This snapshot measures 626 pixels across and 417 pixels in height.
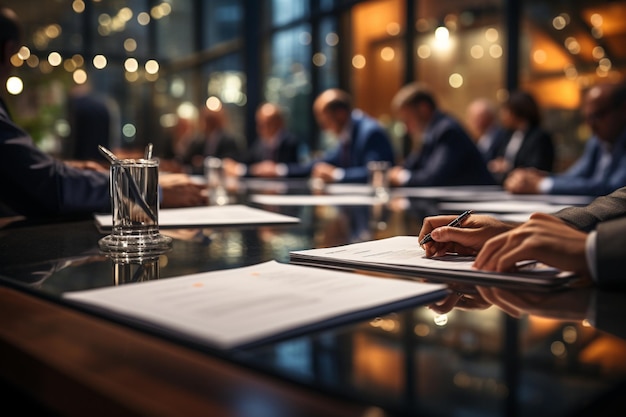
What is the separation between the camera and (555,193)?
2707mm

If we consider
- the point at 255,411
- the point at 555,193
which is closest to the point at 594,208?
the point at 255,411

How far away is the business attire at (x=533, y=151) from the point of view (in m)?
4.76

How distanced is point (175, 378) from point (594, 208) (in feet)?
2.50

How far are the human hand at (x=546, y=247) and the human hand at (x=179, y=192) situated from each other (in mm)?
1221

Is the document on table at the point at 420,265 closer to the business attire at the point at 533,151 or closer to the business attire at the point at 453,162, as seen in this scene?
the business attire at the point at 453,162

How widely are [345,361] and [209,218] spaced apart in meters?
1.11

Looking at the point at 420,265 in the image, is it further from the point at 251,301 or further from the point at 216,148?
the point at 216,148

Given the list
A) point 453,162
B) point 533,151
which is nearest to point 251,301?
point 453,162

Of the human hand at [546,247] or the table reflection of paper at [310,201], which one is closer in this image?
the human hand at [546,247]

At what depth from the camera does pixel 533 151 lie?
4812mm

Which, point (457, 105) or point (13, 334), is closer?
point (13, 334)

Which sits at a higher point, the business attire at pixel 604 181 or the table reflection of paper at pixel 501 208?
the business attire at pixel 604 181

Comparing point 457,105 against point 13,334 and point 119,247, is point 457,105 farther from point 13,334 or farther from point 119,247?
point 13,334

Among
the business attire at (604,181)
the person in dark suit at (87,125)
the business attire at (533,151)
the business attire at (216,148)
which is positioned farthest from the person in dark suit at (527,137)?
the person in dark suit at (87,125)
